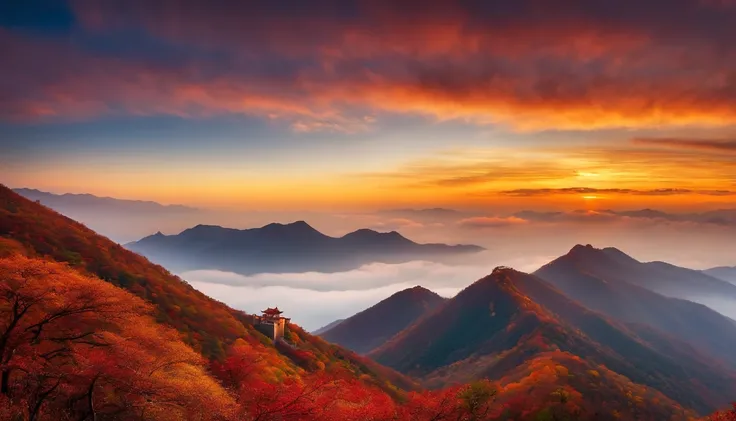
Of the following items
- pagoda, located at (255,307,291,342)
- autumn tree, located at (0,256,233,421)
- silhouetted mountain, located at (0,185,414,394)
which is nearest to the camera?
autumn tree, located at (0,256,233,421)

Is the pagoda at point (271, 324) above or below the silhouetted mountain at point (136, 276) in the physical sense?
below

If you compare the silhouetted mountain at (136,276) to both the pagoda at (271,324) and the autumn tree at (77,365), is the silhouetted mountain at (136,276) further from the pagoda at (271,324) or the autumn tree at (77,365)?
the autumn tree at (77,365)

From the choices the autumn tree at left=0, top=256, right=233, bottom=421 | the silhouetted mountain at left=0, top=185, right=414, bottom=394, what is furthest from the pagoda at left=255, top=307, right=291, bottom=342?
the autumn tree at left=0, top=256, right=233, bottom=421

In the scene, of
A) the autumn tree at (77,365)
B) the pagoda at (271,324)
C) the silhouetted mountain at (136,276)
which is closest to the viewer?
the autumn tree at (77,365)

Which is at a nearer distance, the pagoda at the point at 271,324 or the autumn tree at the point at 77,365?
the autumn tree at the point at 77,365

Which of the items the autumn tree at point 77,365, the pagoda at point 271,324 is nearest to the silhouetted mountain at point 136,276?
the pagoda at point 271,324

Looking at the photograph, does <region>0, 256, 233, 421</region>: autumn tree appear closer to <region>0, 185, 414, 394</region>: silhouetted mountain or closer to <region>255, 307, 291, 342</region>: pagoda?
<region>0, 185, 414, 394</region>: silhouetted mountain

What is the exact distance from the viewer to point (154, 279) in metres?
92.0

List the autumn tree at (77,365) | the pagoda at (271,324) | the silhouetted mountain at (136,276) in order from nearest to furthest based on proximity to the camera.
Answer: the autumn tree at (77,365) < the silhouetted mountain at (136,276) < the pagoda at (271,324)

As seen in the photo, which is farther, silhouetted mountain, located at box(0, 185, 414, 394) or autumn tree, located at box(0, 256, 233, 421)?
silhouetted mountain, located at box(0, 185, 414, 394)

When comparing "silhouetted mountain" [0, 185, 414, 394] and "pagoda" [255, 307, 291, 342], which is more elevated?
"silhouetted mountain" [0, 185, 414, 394]

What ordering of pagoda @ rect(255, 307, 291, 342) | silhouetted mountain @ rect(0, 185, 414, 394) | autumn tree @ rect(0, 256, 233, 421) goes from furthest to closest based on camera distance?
pagoda @ rect(255, 307, 291, 342), silhouetted mountain @ rect(0, 185, 414, 394), autumn tree @ rect(0, 256, 233, 421)

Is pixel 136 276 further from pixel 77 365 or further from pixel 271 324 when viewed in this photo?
pixel 77 365

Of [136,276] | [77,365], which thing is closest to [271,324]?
[136,276]
